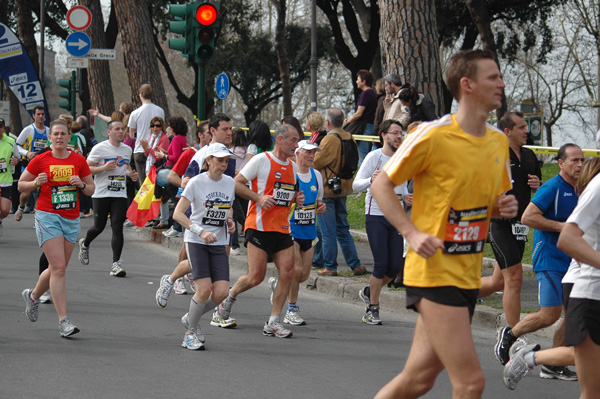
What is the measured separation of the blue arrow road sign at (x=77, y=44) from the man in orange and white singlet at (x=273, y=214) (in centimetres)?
1246

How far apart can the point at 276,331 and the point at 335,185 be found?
11.0 feet

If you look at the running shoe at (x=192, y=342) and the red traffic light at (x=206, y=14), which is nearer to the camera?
the running shoe at (x=192, y=342)

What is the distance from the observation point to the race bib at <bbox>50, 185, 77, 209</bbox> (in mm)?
7992

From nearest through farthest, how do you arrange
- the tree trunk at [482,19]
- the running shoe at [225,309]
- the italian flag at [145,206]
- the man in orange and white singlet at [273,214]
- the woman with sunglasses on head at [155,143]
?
the man in orange and white singlet at [273,214], the running shoe at [225,309], the italian flag at [145,206], the woman with sunglasses on head at [155,143], the tree trunk at [482,19]

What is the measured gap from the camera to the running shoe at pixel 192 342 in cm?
724

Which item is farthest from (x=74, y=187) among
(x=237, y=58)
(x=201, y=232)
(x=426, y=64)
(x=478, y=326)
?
(x=237, y=58)

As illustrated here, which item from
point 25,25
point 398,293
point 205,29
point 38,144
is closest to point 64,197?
point 398,293

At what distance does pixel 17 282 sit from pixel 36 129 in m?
6.94

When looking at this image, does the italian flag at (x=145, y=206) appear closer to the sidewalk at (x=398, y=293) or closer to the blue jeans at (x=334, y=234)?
the sidewalk at (x=398, y=293)

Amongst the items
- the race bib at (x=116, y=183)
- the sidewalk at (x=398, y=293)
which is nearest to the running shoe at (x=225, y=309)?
the sidewalk at (x=398, y=293)

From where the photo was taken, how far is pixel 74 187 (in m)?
8.16

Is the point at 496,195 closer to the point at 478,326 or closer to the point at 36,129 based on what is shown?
the point at 478,326

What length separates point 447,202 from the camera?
4.09 metres

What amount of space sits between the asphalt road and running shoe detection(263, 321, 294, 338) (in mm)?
84
